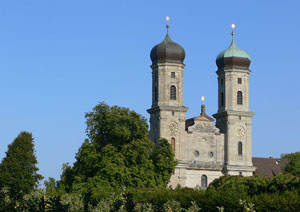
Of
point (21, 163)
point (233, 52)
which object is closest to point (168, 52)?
point (233, 52)

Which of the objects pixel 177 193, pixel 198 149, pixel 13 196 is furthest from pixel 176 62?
pixel 13 196

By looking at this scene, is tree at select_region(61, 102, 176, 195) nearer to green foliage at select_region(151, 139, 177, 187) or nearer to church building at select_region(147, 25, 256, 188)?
green foliage at select_region(151, 139, 177, 187)

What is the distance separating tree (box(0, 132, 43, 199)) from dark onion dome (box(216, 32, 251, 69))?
23945 millimetres

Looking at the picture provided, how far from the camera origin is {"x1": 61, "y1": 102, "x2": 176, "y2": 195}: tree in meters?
60.8

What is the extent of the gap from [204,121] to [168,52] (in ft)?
28.8

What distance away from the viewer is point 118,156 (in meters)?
62.0

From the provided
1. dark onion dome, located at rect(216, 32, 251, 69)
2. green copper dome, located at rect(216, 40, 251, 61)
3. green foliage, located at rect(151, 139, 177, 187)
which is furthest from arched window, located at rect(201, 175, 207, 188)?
green foliage, located at rect(151, 139, 177, 187)

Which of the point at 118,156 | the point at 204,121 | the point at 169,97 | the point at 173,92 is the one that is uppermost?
the point at 173,92

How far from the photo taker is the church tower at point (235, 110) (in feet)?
270

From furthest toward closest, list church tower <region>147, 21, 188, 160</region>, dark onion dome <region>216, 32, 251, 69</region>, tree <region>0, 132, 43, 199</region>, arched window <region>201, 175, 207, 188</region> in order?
1. dark onion dome <region>216, 32, 251, 69</region>
2. arched window <region>201, 175, 207, 188</region>
3. church tower <region>147, 21, 188, 160</region>
4. tree <region>0, 132, 43, 199</region>

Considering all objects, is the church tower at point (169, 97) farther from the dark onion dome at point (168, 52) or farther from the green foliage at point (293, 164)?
the green foliage at point (293, 164)

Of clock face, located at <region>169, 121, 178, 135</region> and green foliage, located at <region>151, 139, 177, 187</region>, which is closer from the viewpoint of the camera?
green foliage, located at <region>151, 139, 177, 187</region>

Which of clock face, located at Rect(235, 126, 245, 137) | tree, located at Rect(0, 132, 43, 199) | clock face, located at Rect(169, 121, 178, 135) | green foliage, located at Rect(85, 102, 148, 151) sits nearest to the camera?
green foliage, located at Rect(85, 102, 148, 151)

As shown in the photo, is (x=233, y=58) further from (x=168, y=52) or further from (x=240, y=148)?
(x=240, y=148)
